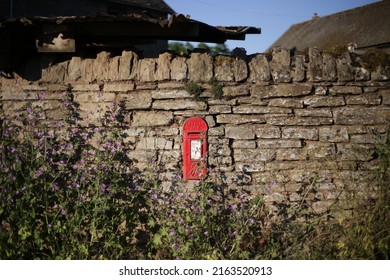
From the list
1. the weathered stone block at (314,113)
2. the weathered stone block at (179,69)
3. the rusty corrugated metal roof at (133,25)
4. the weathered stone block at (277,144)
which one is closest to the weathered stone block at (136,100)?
the weathered stone block at (179,69)

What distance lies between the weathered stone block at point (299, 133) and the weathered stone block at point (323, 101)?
29 cm

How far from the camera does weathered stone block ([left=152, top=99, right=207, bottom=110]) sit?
161 inches

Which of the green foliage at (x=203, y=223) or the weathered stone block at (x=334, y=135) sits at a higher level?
the weathered stone block at (x=334, y=135)

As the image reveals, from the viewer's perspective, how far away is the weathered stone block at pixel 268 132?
412cm

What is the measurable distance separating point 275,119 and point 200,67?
1.05 metres

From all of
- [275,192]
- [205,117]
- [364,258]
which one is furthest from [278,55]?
[364,258]

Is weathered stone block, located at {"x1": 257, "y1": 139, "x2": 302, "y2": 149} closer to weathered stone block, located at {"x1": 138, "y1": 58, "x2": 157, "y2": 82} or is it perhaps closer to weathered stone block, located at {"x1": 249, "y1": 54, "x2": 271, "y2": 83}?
weathered stone block, located at {"x1": 249, "y1": 54, "x2": 271, "y2": 83}

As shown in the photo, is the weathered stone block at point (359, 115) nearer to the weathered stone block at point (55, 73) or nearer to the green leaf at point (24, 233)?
the weathered stone block at point (55, 73)

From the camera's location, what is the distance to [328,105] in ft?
13.5

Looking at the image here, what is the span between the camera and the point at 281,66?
13.5 feet

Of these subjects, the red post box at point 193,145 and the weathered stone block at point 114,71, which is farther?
the weathered stone block at point 114,71

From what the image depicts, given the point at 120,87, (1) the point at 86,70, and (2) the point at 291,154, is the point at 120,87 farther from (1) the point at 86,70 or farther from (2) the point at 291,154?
(2) the point at 291,154

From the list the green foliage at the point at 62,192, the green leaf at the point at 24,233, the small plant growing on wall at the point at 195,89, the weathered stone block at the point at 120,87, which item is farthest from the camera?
the weathered stone block at the point at 120,87

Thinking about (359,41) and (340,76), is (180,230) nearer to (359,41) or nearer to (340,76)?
(340,76)
